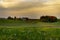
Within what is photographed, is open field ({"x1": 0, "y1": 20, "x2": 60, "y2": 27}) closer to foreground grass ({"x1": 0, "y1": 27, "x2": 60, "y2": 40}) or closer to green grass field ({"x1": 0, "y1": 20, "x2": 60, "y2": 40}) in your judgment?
green grass field ({"x1": 0, "y1": 20, "x2": 60, "y2": 40})

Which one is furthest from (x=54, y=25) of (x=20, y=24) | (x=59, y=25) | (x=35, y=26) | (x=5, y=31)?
(x=5, y=31)

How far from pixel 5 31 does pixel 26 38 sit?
1.22ft

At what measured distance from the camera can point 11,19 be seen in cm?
317

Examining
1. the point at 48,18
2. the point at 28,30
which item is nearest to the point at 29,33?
the point at 28,30

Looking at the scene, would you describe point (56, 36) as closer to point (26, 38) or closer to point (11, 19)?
point (26, 38)

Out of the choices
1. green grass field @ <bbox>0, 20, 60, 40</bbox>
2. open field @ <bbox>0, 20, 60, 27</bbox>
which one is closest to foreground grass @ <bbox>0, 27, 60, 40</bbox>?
green grass field @ <bbox>0, 20, 60, 40</bbox>

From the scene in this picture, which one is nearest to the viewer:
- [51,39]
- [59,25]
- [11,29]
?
[51,39]

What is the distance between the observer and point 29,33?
289 centimetres

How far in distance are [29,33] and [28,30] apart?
0.08m

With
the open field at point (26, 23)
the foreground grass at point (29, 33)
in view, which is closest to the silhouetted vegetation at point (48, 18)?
the open field at point (26, 23)

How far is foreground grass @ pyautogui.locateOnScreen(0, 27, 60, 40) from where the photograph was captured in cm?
281

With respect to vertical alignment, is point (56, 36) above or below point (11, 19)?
below

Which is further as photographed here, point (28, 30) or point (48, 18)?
point (48, 18)

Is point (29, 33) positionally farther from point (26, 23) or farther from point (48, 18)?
point (48, 18)
